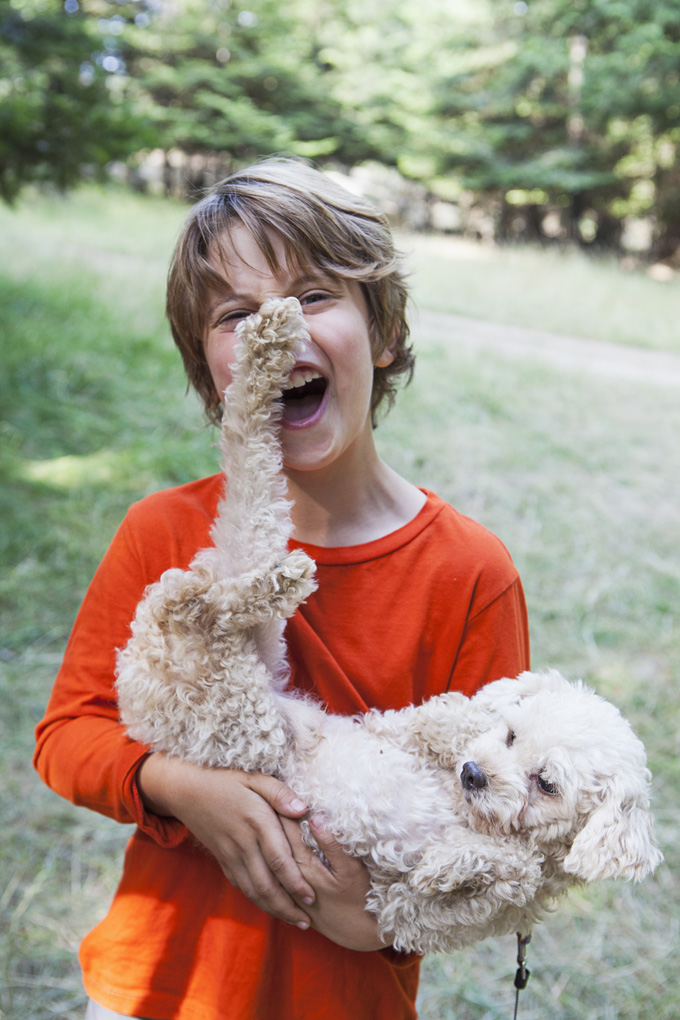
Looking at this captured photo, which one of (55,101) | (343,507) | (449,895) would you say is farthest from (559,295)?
(449,895)

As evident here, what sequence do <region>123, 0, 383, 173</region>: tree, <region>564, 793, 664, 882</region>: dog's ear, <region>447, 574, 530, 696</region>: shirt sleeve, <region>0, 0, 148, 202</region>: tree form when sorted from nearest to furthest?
1. <region>564, 793, 664, 882</region>: dog's ear
2. <region>447, 574, 530, 696</region>: shirt sleeve
3. <region>0, 0, 148, 202</region>: tree
4. <region>123, 0, 383, 173</region>: tree

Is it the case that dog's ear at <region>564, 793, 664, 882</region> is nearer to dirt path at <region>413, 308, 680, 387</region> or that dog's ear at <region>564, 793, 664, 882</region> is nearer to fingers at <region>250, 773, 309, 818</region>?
fingers at <region>250, 773, 309, 818</region>

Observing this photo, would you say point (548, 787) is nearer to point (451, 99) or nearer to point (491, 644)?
point (491, 644)

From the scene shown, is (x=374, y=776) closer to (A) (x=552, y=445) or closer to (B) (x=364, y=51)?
(A) (x=552, y=445)

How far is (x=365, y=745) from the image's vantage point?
1.48 meters

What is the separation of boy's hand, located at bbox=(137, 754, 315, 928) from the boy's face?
2.04 ft

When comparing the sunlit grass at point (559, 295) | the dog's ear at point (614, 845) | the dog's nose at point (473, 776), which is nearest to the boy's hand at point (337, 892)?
the dog's nose at point (473, 776)

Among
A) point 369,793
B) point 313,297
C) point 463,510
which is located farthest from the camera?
point 463,510

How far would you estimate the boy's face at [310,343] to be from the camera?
58.7 inches

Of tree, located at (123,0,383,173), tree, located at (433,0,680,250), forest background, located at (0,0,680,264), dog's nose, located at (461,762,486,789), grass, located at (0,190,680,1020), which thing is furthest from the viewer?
tree, located at (123,0,383,173)

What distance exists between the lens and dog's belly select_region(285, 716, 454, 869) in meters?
1.41

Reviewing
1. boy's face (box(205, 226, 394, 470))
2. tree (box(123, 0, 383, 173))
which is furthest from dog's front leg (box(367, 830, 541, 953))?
tree (box(123, 0, 383, 173))

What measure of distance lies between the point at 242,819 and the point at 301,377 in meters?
0.84

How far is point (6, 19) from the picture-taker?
5688 millimetres
